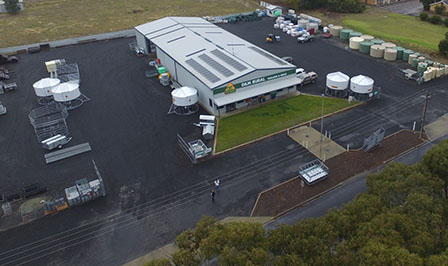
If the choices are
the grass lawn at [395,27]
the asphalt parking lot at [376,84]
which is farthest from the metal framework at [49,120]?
the grass lawn at [395,27]

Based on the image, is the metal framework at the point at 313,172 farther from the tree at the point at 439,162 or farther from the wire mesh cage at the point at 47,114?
the wire mesh cage at the point at 47,114

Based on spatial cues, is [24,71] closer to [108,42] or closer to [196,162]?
[108,42]

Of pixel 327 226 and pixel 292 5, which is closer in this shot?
pixel 327 226

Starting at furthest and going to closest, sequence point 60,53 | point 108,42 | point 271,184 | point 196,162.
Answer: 1. point 108,42
2. point 60,53
3. point 196,162
4. point 271,184

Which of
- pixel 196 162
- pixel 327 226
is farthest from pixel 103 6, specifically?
pixel 327 226

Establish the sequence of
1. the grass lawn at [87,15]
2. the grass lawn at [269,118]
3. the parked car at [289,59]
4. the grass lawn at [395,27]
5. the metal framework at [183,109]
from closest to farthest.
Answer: the grass lawn at [269,118] < the metal framework at [183,109] < the parked car at [289,59] < the grass lawn at [395,27] < the grass lawn at [87,15]

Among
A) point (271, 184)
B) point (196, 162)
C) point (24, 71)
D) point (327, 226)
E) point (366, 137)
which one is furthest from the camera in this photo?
point (24, 71)

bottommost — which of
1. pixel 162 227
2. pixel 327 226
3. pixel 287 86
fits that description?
pixel 162 227
